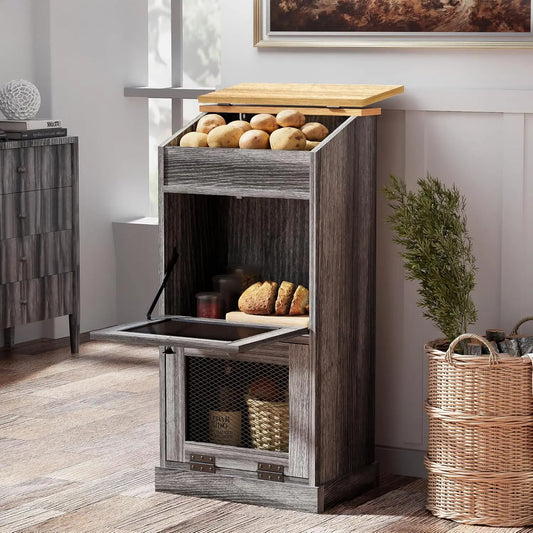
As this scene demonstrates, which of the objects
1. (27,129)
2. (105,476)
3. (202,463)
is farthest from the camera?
(27,129)

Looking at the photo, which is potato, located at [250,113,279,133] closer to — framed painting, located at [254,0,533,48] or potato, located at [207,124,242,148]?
potato, located at [207,124,242,148]

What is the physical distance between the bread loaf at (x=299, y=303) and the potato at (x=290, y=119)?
19.2 inches

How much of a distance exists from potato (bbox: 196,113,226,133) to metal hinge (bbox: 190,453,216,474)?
98 centimetres

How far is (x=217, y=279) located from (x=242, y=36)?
32.6 inches

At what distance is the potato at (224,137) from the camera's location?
348 centimetres

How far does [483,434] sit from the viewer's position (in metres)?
3.24

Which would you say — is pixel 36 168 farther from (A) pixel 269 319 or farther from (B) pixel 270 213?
(A) pixel 269 319

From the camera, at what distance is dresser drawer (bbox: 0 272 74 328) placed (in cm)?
531

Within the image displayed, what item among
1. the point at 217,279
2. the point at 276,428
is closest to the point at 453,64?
the point at 217,279

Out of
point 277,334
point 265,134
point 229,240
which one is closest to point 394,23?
point 265,134

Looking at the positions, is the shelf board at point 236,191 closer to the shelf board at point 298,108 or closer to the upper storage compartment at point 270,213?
the upper storage compartment at point 270,213

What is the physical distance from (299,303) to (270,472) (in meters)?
0.50

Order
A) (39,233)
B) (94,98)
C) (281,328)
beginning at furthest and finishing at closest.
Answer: (94,98)
(39,233)
(281,328)

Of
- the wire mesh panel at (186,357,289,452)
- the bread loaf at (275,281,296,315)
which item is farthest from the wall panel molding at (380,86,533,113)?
the wire mesh panel at (186,357,289,452)
